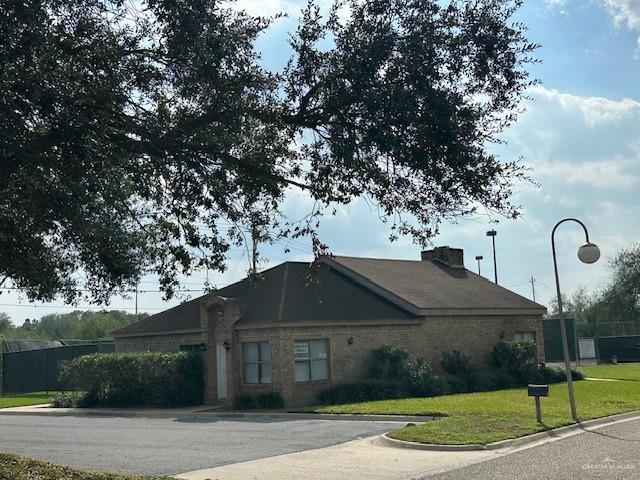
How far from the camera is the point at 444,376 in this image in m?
30.2

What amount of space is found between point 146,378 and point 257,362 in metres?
4.34

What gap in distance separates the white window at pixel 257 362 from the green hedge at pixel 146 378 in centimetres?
219

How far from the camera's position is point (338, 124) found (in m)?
10.3

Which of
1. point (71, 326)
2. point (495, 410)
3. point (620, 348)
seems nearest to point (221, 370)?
point (495, 410)

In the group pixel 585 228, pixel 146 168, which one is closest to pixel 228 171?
pixel 146 168

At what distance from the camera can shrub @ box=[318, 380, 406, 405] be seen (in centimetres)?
2531

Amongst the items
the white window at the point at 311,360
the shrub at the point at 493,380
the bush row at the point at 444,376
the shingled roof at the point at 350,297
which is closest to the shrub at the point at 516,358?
the bush row at the point at 444,376

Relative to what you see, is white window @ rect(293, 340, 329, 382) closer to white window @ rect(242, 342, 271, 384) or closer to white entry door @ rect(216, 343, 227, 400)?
white window @ rect(242, 342, 271, 384)

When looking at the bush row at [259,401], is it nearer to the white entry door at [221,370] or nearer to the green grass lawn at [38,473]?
the white entry door at [221,370]

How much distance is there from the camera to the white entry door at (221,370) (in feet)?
90.3

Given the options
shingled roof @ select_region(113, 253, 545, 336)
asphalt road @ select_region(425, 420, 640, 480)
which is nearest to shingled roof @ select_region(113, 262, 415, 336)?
shingled roof @ select_region(113, 253, 545, 336)

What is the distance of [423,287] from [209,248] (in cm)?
2272

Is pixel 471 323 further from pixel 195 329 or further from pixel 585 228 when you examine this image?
pixel 585 228

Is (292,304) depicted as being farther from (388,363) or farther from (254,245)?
(254,245)
